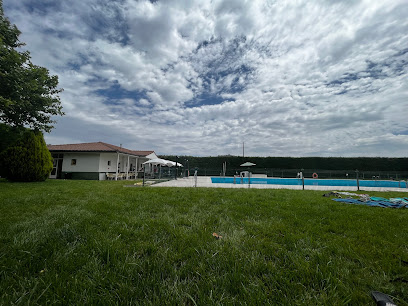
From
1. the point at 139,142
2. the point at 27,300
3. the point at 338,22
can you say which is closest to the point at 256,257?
the point at 27,300

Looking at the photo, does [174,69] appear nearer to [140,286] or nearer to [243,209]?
[243,209]

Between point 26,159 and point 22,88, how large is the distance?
5144 millimetres

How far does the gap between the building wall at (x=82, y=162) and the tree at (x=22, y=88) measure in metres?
6.26

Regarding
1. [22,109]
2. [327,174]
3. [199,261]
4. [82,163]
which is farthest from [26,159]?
[327,174]

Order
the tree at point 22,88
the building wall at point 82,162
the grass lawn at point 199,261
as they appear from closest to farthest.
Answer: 1. the grass lawn at point 199,261
2. the tree at point 22,88
3. the building wall at point 82,162

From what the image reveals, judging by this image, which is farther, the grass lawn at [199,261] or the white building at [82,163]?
the white building at [82,163]

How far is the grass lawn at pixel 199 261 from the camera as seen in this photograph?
4.68 feet

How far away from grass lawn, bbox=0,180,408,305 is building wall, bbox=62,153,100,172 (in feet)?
54.3

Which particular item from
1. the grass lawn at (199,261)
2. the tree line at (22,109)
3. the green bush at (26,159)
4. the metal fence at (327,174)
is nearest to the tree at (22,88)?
the tree line at (22,109)

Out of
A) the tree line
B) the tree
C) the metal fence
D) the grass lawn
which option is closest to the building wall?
the tree line

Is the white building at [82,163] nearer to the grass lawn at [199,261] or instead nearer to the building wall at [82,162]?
the building wall at [82,162]

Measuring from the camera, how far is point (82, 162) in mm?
18531

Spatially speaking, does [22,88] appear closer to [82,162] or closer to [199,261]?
[82,162]

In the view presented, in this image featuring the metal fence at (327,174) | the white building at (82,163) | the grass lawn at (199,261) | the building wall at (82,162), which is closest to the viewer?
the grass lawn at (199,261)
